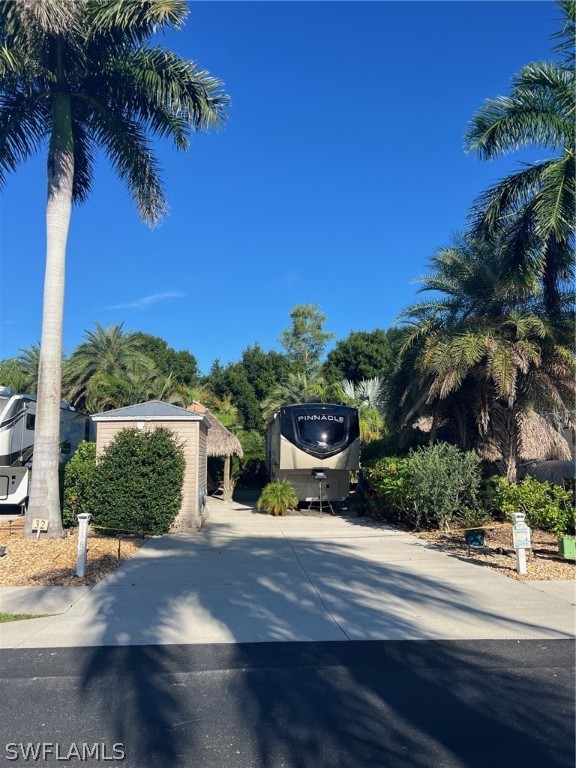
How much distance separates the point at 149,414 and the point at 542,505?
8722 mm

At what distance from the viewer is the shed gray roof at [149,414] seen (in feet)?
44.6

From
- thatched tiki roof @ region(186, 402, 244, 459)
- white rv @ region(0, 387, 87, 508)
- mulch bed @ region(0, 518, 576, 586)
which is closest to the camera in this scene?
mulch bed @ region(0, 518, 576, 586)

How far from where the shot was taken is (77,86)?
13102 mm

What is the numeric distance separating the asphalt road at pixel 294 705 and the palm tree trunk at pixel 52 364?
6.78 m

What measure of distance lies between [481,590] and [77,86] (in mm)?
13132

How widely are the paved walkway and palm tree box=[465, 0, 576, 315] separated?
6600 mm

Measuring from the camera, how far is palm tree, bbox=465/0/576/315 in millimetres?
11195

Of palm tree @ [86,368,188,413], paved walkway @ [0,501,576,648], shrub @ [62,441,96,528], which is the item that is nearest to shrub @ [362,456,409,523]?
paved walkway @ [0,501,576,648]

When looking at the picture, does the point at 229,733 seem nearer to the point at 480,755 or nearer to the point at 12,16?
the point at 480,755

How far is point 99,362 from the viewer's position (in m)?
30.0

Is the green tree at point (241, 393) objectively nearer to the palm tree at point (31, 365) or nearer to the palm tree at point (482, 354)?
the palm tree at point (31, 365)

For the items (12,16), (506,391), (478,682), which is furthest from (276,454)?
(478,682)

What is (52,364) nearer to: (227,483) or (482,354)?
(482,354)

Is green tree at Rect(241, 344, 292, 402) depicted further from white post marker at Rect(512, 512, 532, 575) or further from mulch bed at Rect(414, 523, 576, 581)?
white post marker at Rect(512, 512, 532, 575)
